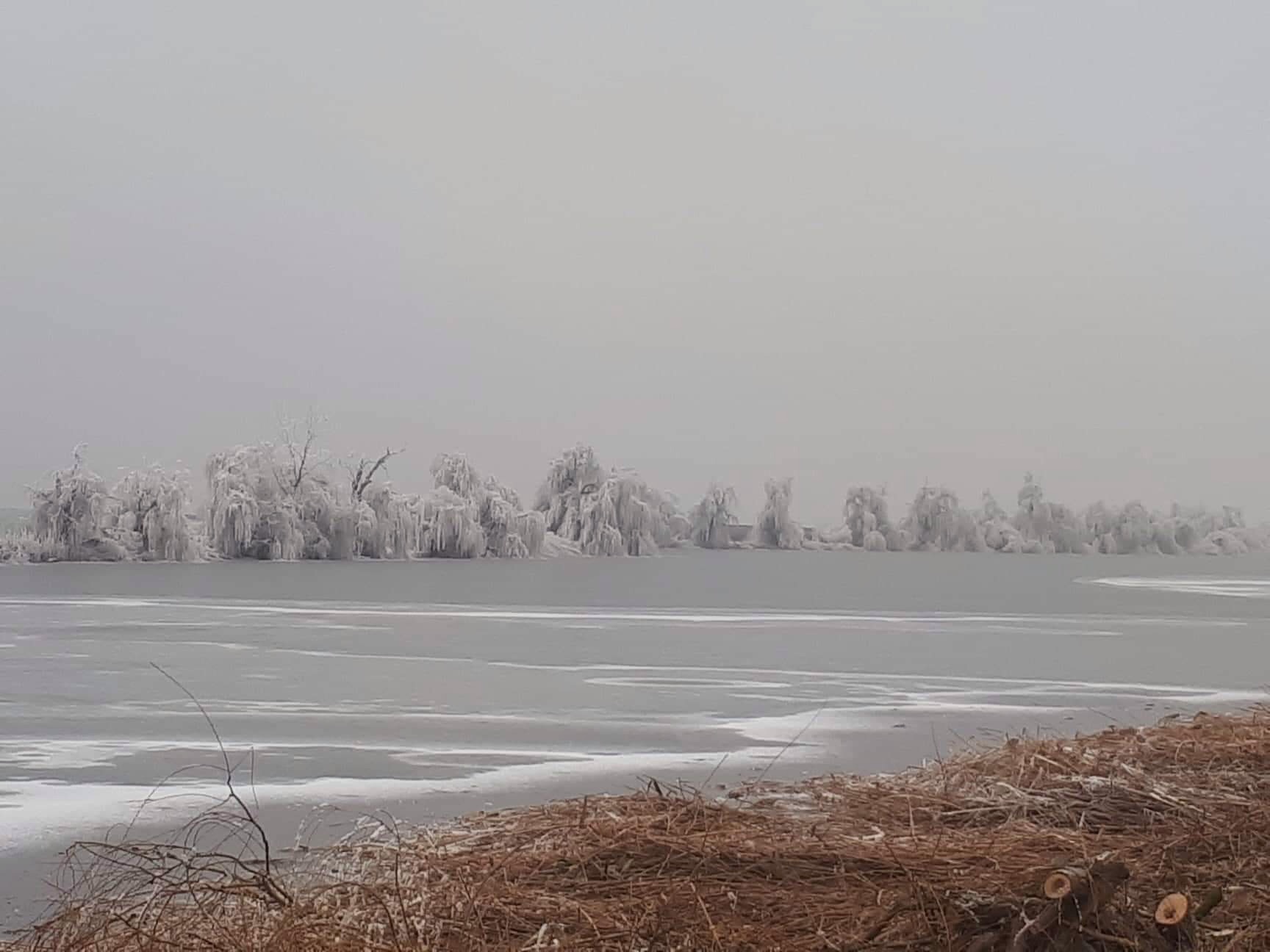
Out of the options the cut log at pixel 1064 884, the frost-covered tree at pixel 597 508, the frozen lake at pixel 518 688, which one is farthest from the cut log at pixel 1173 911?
the frost-covered tree at pixel 597 508

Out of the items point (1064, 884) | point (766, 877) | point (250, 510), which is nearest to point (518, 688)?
point (766, 877)

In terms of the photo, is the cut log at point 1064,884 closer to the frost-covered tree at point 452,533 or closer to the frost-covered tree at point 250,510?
the frost-covered tree at point 250,510

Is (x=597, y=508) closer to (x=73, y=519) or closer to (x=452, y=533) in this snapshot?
(x=452, y=533)

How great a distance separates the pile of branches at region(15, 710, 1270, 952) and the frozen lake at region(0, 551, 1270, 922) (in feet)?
2.56

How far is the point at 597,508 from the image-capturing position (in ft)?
139

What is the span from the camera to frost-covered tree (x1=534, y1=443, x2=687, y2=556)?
42.0m

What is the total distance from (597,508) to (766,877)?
39.2 m

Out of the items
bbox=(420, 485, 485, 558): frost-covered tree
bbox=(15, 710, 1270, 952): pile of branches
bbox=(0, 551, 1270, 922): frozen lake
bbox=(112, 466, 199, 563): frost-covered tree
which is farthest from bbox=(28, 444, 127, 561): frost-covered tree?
bbox=(15, 710, 1270, 952): pile of branches

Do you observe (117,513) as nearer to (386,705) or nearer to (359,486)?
(359,486)

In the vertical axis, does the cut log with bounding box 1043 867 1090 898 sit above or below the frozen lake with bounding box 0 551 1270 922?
above

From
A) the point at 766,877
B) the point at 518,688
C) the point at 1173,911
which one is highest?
the point at 1173,911

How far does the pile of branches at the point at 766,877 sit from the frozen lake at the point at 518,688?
2.56 ft

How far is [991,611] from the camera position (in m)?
17.0

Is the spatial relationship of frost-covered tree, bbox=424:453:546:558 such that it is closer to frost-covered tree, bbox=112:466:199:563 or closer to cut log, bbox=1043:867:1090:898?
frost-covered tree, bbox=112:466:199:563
